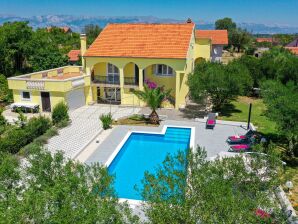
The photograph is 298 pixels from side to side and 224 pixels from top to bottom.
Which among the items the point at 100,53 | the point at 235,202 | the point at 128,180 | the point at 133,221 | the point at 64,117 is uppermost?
the point at 100,53

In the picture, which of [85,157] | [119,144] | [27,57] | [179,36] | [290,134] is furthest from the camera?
[27,57]

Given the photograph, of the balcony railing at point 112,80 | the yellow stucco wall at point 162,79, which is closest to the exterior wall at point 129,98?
the balcony railing at point 112,80

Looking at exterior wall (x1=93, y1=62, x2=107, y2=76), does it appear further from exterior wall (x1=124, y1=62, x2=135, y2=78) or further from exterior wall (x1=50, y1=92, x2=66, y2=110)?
exterior wall (x1=50, y1=92, x2=66, y2=110)

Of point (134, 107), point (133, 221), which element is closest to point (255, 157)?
point (133, 221)

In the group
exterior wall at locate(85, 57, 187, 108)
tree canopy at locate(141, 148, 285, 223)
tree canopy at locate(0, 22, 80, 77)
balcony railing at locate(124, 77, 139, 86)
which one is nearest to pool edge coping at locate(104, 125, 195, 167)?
exterior wall at locate(85, 57, 187, 108)

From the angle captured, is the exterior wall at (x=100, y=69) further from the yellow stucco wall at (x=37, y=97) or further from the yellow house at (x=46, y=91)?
the yellow stucco wall at (x=37, y=97)

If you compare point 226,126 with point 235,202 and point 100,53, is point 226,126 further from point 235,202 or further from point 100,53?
point 235,202
